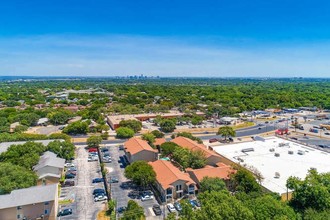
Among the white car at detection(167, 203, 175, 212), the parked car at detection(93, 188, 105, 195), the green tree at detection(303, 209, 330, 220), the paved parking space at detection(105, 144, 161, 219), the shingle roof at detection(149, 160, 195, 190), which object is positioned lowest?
the paved parking space at detection(105, 144, 161, 219)

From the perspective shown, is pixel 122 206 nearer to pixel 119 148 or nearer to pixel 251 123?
pixel 119 148

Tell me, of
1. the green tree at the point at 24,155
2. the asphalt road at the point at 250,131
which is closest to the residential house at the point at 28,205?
the green tree at the point at 24,155

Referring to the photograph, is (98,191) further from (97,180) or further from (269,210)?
(269,210)

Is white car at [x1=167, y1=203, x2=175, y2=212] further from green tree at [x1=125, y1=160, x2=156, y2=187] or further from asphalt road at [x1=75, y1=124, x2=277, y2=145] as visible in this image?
asphalt road at [x1=75, y1=124, x2=277, y2=145]

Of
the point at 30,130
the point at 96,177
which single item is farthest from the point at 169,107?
the point at 96,177

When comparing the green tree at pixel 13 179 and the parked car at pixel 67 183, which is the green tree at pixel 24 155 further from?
the parked car at pixel 67 183

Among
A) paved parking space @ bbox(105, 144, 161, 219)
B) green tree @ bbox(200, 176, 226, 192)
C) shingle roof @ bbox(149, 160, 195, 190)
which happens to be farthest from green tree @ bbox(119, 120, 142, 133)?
green tree @ bbox(200, 176, 226, 192)
